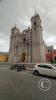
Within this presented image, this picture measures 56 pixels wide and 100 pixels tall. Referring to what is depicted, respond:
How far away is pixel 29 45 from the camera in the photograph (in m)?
41.5

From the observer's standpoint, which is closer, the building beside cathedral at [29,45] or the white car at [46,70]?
the white car at [46,70]

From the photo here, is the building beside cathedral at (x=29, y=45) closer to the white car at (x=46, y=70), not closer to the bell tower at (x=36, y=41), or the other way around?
the bell tower at (x=36, y=41)

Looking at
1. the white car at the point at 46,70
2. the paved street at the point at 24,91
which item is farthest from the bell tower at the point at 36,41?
the paved street at the point at 24,91

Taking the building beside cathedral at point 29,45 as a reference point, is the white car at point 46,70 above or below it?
below

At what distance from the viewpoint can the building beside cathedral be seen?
39125mm

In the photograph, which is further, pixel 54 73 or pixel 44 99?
pixel 54 73

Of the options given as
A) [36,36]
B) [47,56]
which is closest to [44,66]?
[36,36]

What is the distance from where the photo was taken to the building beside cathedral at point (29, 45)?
128ft

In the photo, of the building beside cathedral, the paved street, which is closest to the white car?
the paved street

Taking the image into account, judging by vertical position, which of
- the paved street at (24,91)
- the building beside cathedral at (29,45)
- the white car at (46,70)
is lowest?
the paved street at (24,91)

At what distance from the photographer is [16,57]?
43.1 meters

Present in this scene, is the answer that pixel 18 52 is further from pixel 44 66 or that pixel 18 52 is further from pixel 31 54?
pixel 44 66

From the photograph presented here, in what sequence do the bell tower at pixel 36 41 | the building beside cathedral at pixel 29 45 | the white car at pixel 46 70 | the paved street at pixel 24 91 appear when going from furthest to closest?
the building beside cathedral at pixel 29 45
the bell tower at pixel 36 41
the white car at pixel 46 70
the paved street at pixel 24 91

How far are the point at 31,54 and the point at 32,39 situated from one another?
6.31 m
